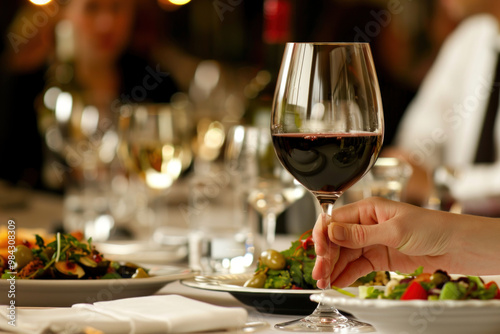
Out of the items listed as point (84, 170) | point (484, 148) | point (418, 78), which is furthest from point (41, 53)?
point (418, 78)

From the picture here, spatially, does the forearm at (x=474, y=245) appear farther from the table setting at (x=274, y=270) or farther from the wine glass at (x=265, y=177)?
the wine glass at (x=265, y=177)

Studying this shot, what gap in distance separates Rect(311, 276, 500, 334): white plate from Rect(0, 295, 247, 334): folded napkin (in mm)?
107

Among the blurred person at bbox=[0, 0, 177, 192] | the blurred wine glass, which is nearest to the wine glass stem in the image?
the blurred wine glass

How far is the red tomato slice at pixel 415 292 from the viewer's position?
733 millimetres

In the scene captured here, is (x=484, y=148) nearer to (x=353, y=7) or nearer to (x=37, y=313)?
(x=353, y=7)

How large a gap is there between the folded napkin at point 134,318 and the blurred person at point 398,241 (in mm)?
160

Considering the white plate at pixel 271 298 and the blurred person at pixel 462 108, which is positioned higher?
the blurred person at pixel 462 108

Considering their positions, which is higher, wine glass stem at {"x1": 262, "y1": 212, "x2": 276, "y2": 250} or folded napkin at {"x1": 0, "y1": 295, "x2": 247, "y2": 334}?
wine glass stem at {"x1": 262, "y1": 212, "x2": 276, "y2": 250}

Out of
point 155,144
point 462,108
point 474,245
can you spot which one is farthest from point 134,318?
point 462,108

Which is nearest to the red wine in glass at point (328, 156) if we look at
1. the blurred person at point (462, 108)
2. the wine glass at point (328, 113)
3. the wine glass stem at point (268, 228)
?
the wine glass at point (328, 113)

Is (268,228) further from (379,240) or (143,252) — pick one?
(379,240)

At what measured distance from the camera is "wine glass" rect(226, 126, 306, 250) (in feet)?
4.62

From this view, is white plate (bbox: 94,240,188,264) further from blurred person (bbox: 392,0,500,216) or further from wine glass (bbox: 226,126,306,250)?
blurred person (bbox: 392,0,500,216)

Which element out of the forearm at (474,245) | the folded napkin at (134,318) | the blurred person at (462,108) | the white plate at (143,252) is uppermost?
the blurred person at (462,108)
